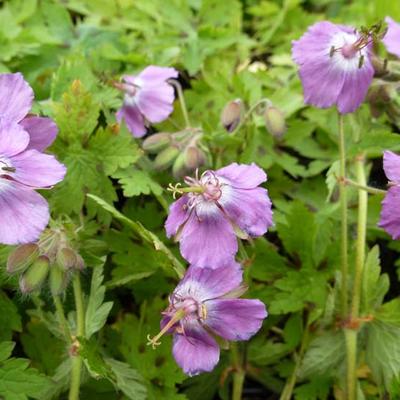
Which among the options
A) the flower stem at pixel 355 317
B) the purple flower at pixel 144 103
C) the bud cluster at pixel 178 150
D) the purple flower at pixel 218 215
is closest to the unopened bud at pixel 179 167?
the bud cluster at pixel 178 150

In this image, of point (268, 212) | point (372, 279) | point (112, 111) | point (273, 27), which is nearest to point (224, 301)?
point (268, 212)

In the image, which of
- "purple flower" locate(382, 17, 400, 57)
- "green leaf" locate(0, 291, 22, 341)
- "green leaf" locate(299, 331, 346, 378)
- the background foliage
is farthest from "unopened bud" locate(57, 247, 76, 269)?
"purple flower" locate(382, 17, 400, 57)

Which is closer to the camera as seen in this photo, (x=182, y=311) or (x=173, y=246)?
(x=182, y=311)

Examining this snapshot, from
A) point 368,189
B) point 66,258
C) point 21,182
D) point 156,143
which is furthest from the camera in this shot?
point 156,143

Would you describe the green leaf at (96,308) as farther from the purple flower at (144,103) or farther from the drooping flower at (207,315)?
the purple flower at (144,103)

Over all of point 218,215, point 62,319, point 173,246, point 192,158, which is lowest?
point 173,246

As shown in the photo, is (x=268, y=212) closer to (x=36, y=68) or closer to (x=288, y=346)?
(x=288, y=346)

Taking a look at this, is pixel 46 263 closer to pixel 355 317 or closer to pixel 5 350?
pixel 5 350

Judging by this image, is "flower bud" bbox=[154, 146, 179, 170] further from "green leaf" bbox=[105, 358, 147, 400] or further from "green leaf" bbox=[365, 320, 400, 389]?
"green leaf" bbox=[365, 320, 400, 389]

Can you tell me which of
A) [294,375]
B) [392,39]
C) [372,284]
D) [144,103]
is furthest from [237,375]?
[392,39]
